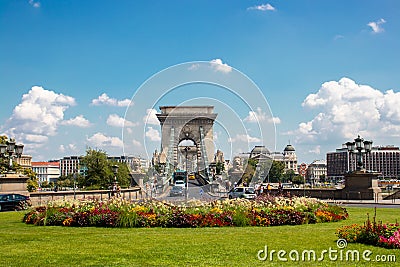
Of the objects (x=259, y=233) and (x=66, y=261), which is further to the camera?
(x=259, y=233)

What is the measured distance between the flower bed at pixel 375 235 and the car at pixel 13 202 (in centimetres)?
1973

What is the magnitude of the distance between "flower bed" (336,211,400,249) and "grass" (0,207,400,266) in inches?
14.0

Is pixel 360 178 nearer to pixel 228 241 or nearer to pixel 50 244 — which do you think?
pixel 228 241

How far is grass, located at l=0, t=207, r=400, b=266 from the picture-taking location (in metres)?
10.5

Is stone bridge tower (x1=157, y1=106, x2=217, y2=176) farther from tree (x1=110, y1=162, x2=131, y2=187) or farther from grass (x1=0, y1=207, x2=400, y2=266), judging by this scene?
grass (x1=0, y1=207, x2=400, y2=266)

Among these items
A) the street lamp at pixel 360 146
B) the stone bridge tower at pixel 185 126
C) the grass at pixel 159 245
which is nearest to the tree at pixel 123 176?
the street lamp at pixel 360 146

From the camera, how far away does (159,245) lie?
12.5 metres

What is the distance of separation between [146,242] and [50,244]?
2.47 m

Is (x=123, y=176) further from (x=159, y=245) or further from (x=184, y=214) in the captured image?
(x=159, y=245)

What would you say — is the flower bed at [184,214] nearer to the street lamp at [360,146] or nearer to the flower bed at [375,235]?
the flower bed at [375,235]

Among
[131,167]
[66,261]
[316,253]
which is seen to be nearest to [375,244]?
[316,253]

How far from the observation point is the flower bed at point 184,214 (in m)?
17.1

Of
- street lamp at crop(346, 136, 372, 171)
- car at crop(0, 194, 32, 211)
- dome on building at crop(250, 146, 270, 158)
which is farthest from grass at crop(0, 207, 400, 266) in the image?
dome on building at crop(250, 146, 270, 158)

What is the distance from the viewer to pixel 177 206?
1858 centimetres
